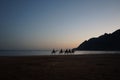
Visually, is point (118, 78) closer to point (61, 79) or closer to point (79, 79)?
point (79, 79)

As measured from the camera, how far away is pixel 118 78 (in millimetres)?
12117

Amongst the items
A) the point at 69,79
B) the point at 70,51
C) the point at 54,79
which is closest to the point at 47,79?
the point at 54,79

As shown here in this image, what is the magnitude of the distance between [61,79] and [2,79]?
397 cm

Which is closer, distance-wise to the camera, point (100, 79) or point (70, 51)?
point (100, 79)

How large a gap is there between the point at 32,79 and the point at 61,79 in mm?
1946

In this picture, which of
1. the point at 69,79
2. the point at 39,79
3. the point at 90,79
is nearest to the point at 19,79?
the point at 39,79

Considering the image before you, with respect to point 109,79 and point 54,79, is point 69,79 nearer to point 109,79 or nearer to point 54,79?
point 54,79

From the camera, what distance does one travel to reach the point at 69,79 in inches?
477

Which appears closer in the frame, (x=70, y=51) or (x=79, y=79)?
(x=79, y=79)

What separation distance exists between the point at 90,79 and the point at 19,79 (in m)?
4.74

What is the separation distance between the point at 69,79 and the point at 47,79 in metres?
1.47

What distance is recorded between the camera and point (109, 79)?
11.9 m

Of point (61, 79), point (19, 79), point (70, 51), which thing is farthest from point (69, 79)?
point (70, 51)

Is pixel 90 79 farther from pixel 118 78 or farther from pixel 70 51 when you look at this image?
pixel 70 51
